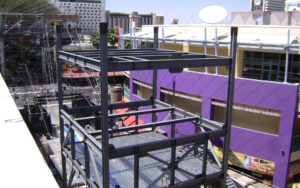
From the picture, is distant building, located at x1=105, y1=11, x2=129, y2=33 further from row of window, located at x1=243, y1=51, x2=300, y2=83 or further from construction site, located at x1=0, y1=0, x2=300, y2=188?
row of window, located at x1=243, y1=51, x2=300, y2=83

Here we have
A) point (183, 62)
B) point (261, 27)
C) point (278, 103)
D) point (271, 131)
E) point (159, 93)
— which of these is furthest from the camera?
point (159, 93)

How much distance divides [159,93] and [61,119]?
1338cm

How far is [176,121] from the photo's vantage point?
8195 millimetres

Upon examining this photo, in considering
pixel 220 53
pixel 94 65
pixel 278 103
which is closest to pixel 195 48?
pixel 220 53

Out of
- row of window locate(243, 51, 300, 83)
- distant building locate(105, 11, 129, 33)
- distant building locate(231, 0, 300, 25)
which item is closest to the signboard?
row of window locate(243, 51, 300, 83)

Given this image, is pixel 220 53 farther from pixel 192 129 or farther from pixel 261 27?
pixel 192 129

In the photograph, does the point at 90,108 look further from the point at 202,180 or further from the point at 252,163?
the point at 252,163

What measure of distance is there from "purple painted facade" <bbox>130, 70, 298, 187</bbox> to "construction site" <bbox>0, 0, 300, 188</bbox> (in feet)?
0.17

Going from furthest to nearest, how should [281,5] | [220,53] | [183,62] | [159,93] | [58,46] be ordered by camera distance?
1. [281,5]
2. [159,93]
3. [220,53]
4. [58,46]
5. [183,62]

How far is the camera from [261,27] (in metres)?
18.5

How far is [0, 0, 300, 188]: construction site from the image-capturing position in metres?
6.01

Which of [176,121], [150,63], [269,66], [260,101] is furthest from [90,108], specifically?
[269,66]

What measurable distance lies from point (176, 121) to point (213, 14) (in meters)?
16.5

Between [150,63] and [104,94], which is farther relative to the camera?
[150,63]
